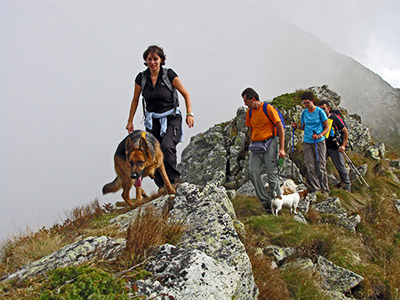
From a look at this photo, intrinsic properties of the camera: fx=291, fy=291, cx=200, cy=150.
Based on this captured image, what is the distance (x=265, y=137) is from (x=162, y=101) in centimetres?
262

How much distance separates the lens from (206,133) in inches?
505

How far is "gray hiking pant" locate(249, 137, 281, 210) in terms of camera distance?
698cm

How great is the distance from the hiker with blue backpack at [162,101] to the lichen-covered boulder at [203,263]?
220 cm

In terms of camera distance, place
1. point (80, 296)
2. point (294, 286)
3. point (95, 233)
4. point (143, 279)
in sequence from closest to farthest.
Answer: point (80, 296) → point (143, 279) → point (95, 233) → point (294, 286)

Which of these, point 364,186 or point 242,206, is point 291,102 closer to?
point 364,186

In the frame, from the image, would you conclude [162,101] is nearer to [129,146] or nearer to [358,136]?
[129,146]

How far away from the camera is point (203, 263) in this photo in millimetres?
2646

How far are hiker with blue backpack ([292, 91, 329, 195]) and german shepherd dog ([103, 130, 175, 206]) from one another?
5310 mm

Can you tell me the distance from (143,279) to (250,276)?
1.23 m

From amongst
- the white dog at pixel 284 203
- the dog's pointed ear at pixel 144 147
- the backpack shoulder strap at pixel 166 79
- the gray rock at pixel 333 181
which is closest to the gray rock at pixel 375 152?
the gray rock at pixel 333 181

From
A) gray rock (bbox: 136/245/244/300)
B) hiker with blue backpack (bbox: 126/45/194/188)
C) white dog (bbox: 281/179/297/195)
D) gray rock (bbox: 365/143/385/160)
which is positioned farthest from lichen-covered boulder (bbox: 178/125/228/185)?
gray rock (bbox: 136/245/244/300)

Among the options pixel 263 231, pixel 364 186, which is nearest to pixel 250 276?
pixel 263 231

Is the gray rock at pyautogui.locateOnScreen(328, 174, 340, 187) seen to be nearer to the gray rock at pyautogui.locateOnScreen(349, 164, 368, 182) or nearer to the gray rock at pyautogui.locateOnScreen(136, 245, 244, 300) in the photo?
the gray rock at pyautogui.locateOnScreen(349, 164, 368, 182)

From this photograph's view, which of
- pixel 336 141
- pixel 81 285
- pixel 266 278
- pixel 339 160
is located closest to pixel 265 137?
pixel 266 278
